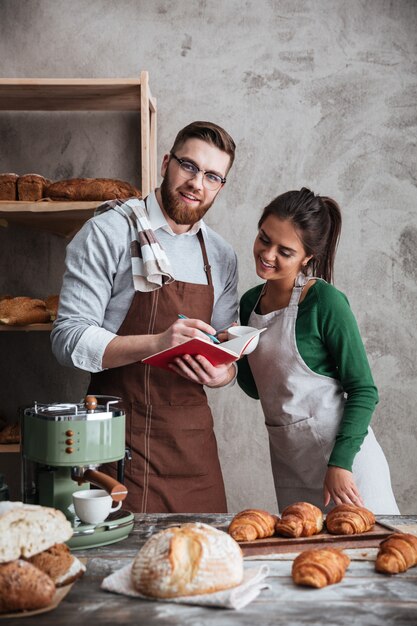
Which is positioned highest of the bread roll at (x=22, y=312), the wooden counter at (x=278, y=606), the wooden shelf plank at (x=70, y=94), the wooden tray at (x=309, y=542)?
the wooden shelf plank at (x=70, y=94)

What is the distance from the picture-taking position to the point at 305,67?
3092 mm

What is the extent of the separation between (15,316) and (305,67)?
173 cm

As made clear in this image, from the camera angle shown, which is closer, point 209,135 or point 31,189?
point 209,135

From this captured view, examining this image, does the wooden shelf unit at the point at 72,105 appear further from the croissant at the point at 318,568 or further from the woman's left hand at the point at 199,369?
the croissant at the point at 318,568

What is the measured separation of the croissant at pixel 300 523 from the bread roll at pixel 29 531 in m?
0.44

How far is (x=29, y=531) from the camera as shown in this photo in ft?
3.66

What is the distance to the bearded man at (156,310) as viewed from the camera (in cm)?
206

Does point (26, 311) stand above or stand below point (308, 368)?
above

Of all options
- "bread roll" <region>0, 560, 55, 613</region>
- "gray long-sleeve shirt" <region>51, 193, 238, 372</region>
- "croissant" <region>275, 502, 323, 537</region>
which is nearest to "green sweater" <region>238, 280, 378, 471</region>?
"gray long-sleeve shirt" <region>51, 193, 238, 372</region>

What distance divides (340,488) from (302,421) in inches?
10.3

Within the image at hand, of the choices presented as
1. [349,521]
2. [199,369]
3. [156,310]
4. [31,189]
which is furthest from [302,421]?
[31,189]

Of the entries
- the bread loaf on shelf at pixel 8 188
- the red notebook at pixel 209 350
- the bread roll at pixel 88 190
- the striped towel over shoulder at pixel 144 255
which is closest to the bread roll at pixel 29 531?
the red notebook at pixel 209 350

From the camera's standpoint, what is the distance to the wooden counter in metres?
1.00

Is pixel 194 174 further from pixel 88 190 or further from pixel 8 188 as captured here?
pixel 8 188
